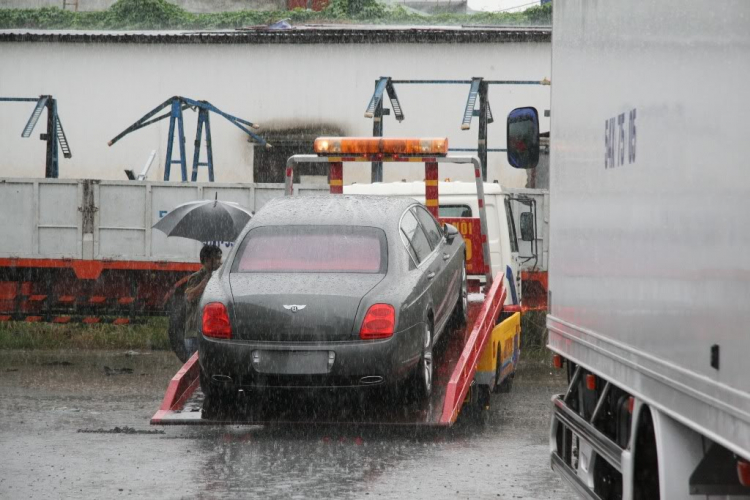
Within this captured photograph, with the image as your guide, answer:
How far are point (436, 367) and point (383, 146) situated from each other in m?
2.10

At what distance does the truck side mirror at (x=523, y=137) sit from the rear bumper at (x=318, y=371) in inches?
74.3

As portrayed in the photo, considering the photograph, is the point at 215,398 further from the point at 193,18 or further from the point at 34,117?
the point at 193,18

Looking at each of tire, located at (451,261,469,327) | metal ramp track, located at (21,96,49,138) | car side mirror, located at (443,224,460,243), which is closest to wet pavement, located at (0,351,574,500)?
tire, located at (451,261,469,327)

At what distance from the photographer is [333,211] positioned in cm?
1049

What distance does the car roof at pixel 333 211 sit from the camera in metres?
10.3

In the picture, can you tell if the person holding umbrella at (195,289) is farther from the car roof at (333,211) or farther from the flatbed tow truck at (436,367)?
the car roof at (333,211)

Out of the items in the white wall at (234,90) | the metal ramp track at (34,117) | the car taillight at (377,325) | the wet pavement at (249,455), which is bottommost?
the wet pavement at (249,455)

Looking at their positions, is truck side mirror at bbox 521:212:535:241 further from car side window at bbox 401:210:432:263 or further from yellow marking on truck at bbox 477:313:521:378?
car side window at bbox 401:210:432:263

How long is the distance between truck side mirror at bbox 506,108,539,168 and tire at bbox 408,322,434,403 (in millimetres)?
2189

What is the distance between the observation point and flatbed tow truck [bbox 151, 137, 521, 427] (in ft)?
31.4

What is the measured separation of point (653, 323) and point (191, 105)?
56.5 ft

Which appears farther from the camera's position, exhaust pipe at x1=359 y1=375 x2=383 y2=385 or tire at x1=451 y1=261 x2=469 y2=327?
tire at x1=451 y1=261 x2=469 y2=327

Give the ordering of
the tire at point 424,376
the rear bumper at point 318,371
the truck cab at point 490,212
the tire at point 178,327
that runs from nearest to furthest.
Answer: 1. the rear bumper at point 318,371
2. the tire at point 424,376
3. the tire at point 178,327
4. the truck cab at point 490,212

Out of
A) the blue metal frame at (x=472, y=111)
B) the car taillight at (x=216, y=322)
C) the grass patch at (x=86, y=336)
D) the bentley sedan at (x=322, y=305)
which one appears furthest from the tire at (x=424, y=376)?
the blue metal frame at (x=472, y=111)
